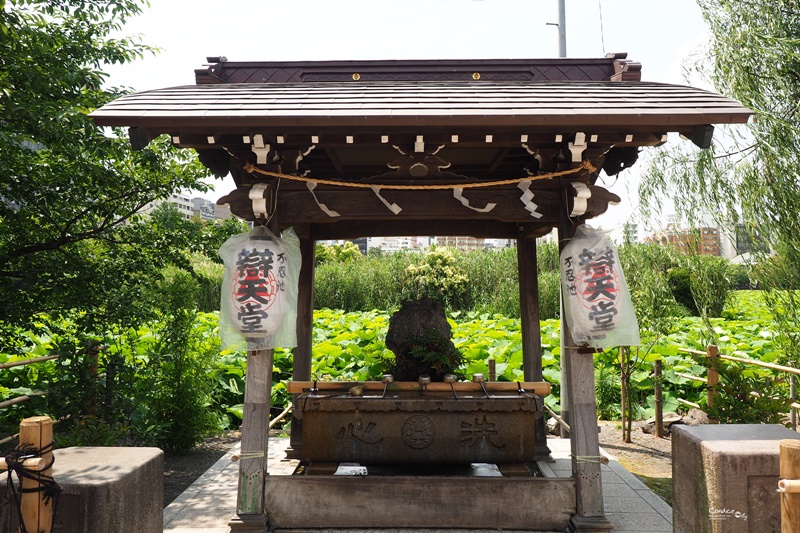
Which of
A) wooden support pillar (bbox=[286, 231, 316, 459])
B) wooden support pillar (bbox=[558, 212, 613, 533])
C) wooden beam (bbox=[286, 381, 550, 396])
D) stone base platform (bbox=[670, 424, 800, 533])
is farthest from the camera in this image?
wooden support pillar (bbox=[286, 231, 316, 459])

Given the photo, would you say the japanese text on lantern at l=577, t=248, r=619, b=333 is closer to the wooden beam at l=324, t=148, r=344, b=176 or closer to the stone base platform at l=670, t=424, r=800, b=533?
the stone base platform at l=670, t=424, r=800, b=533

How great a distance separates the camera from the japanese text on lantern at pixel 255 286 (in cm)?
427

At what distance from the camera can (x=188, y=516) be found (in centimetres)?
494

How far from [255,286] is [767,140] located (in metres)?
6.24

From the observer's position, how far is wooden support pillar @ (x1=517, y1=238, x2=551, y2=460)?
21.4ft

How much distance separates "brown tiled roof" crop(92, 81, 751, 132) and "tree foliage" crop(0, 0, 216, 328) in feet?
4.54

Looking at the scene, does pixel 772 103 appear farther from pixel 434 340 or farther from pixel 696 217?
pixel 434 340

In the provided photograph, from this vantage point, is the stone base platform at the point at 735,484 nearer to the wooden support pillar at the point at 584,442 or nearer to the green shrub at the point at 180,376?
the wooden support pillar at the point at 584,442

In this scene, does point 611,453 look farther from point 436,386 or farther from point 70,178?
point 70,178

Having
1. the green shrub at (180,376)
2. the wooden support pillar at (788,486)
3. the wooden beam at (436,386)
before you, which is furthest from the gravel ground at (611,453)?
the wooden support pillar at (788,486)

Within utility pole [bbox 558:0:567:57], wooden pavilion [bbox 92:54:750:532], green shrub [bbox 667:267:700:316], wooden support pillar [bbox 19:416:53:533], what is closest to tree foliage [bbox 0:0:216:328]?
wooden pavilion [bbox 92:54:750:532]

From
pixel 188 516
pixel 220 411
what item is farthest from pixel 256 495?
pixel 220 411

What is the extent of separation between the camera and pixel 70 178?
561 centimetres

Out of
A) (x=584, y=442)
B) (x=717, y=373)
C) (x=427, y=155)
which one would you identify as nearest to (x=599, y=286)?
(x=584, y=442)
